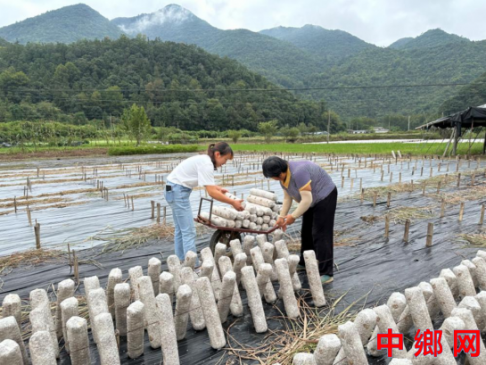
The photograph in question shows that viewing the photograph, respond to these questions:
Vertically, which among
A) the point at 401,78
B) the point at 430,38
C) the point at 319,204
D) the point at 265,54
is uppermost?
the point at 430,38

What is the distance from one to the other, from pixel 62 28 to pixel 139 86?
141 meters

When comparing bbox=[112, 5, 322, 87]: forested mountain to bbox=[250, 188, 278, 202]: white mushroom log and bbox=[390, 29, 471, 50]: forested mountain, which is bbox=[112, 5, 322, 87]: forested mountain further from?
bbox=[250, 188, 278, 202]: white mushroom log

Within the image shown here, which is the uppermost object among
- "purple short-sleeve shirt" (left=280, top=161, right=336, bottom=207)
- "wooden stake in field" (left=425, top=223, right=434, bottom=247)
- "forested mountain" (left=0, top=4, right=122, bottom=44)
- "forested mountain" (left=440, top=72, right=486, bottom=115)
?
"forested mountain" (left=0, top=4, right=122, bottom=44)

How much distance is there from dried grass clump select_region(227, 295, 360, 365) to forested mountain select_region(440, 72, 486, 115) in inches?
1930

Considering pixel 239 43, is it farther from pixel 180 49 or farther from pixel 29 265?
pixel 29 265

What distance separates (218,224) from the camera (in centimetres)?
415

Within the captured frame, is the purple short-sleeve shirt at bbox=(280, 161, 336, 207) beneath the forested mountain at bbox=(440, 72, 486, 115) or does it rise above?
beneath

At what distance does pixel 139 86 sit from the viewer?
209ft

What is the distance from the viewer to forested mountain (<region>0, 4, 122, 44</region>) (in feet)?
511

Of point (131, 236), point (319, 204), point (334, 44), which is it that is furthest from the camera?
point (334, 44)

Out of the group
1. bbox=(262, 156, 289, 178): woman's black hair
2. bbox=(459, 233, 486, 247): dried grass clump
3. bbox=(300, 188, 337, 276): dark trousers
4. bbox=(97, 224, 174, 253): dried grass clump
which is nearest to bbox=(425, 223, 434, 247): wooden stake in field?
bbox=(459, 233, 486, 247): dried grass clump

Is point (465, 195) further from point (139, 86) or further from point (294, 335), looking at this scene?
point (139, 86)

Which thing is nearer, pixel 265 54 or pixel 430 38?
pixel 430 38

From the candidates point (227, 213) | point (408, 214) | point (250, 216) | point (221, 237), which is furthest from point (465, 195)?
point (227, 213)
